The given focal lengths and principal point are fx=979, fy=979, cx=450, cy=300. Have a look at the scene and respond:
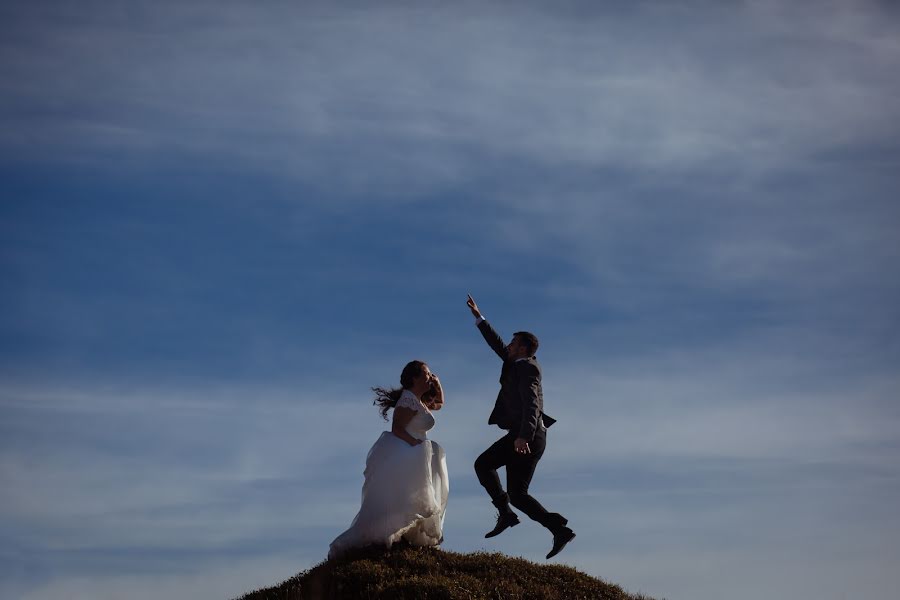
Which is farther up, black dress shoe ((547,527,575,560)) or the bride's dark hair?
the bride's dark hair

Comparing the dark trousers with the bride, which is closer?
the bride

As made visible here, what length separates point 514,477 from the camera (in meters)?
19.3

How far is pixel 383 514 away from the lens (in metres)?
19.1

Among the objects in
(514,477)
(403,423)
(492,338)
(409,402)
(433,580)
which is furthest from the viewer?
(492,338)

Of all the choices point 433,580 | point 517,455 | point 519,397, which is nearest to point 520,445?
point 517,455

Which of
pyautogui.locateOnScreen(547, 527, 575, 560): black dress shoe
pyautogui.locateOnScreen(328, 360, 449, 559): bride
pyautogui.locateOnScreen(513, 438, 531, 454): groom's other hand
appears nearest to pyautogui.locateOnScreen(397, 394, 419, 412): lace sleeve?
pyautogui.locateOnScreen(328, 360, 449, 559): bride

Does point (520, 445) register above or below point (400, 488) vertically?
above

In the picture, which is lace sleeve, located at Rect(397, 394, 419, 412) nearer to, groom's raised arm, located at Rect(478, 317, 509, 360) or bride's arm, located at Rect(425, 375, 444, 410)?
bride's arm, located at Rect(425, 375, 444, 410)

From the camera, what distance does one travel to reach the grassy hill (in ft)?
59.6

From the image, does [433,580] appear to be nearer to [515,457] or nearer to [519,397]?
[515,457]

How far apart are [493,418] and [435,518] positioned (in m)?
2.30

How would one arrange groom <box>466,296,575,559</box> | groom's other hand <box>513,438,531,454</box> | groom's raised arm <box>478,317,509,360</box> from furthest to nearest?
groom's raised arm <box>478,317,509,360</box>, groom <box>466,296,575,559</box>, groom's other hand <box>513,438,531,454</box>

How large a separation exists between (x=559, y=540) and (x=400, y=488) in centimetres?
331

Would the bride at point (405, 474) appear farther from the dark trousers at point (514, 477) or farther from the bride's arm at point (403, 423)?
the dark trousers at point (514, 477)
